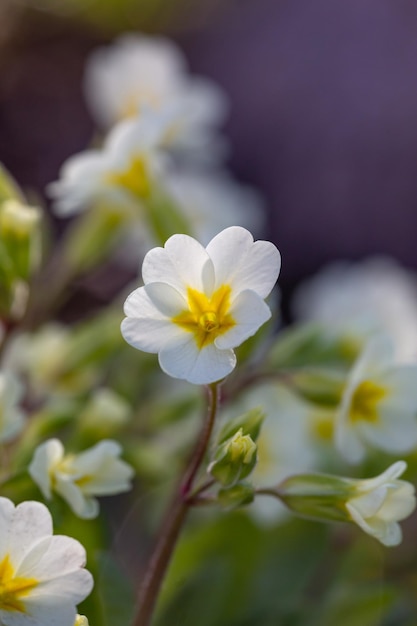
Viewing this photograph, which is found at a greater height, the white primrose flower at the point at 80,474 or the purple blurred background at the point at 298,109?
the white primrose flower at the point at 80,474

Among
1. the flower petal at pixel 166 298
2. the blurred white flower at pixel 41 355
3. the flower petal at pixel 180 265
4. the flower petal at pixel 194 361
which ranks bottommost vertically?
the blurred white flower at pixel 41 355

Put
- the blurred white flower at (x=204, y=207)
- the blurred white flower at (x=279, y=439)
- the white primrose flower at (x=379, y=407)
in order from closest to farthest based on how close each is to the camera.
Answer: the white primrose flower at (x=379, y=407)
the blurred white flower at (x=279, y=439)
the blurred white flower at (x=204, y=207)

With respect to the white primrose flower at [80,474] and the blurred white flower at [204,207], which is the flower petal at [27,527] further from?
the blurred white flower at [204,207]

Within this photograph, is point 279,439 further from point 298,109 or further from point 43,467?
point 298,109

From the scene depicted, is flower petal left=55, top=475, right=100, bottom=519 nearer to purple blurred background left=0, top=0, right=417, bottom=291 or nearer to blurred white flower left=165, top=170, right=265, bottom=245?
blurred white flower left=165, top=170, right=265, bottom=245

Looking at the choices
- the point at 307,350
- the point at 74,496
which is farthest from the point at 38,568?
the point at 307,350

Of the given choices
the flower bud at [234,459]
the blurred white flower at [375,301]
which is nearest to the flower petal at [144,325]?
the flower bud at [234,459]
